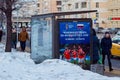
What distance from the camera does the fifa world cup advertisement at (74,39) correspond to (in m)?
15.5

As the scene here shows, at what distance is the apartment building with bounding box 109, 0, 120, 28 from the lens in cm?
9394

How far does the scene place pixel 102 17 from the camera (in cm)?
9994

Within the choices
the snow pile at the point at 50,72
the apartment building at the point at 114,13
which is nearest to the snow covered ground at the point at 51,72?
the snow pile at the point at 50,72

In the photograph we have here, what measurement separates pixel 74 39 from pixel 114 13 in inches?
3204

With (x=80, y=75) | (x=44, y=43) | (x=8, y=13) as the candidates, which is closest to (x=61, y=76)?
(x=80, y=75)

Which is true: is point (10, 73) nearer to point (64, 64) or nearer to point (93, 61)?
point (64, 64)

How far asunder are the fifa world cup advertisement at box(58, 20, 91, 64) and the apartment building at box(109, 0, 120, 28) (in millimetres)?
77216

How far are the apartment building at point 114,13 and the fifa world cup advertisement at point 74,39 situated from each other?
253 feet

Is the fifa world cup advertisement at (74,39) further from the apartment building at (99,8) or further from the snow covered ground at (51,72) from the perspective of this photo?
the apartment building at (99,8)

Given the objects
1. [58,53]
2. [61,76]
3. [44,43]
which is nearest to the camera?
[61,76]

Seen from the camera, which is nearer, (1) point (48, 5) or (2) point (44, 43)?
(2) point (44, 43)

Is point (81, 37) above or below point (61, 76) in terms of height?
above

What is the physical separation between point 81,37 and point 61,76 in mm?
2795

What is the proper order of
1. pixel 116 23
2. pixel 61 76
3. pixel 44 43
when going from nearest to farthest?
1. pixel 61 76
2. pixel 44 43
3. pixel 116 23
